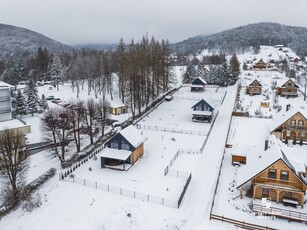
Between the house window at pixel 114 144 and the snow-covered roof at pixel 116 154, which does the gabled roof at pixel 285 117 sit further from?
the house window at pixel 114 144

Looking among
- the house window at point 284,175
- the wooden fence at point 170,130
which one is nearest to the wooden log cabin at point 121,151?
the wooden fence at point 170,130

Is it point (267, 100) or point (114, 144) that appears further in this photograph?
point (267, 100)

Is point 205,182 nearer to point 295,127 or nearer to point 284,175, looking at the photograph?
point 284,175

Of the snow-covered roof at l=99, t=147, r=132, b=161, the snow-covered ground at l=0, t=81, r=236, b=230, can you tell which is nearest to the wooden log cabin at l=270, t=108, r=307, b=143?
the snow-covered ground at l=0, t=81, r=236, b=230

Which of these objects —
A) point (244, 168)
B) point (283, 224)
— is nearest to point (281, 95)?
point (244, 168)

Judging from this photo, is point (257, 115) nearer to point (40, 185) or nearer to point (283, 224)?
point (283, 224)

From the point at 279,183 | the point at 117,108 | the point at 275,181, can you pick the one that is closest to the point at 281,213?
the point at 279,183
